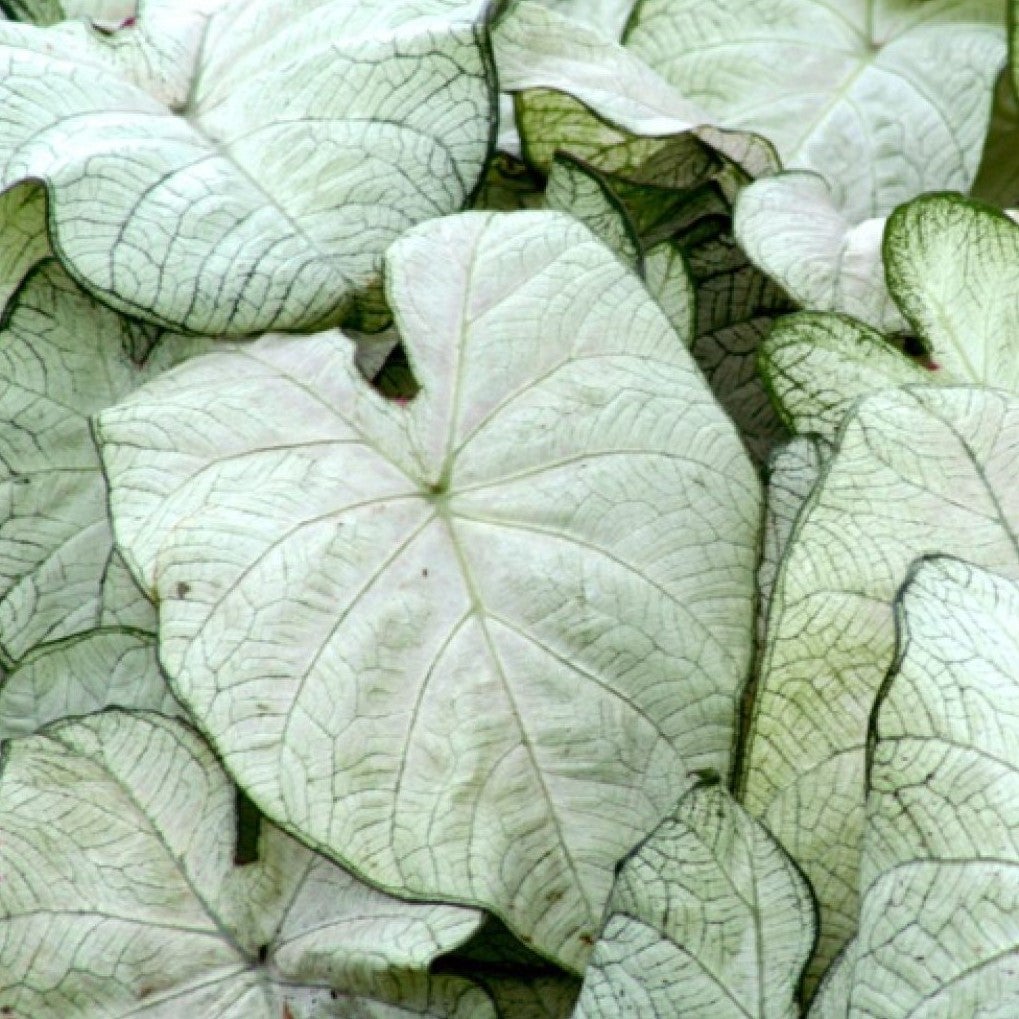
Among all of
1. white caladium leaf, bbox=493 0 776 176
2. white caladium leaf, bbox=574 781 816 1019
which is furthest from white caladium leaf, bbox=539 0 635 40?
white caladium leaf, bbox=574 781 816 1019

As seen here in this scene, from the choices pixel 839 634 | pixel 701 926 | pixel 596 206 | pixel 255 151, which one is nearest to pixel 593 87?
pixel 596 206

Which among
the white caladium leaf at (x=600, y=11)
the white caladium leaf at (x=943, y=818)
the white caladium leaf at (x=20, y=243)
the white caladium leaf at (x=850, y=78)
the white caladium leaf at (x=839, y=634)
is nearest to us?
the white caladium leaf at (x=943, y=818)

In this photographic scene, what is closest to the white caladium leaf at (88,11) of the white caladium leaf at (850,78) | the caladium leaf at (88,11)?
the caladium leaf at (88,11)

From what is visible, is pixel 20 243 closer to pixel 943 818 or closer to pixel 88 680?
pixel 88 680

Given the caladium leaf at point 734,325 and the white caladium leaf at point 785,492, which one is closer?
the white caladium leaf at point 785,492

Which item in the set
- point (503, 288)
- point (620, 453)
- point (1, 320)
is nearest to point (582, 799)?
point (620, 453)

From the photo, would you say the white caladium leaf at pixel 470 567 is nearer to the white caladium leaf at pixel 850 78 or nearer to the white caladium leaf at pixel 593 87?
the white caladium leaf at pixel 593 87

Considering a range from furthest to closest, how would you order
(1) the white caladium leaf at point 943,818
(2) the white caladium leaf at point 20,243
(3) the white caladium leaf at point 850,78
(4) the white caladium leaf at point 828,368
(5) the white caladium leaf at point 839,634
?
(3) the white caladium leaf at point 850,78 → (2) the white caladium leaf at point 20,243 → (4) the white caladium leaf at point 828,368 → (5) the white caladium leaf at point 839,634 → (1) the white caladium leaf at point 943,818

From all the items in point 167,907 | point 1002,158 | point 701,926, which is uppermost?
point 1002,158

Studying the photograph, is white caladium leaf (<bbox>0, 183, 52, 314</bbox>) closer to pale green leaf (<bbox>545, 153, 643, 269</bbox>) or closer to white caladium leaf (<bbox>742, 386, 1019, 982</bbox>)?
pale green leaf (<bbox>545, 153, 643, 269</bbox>)
